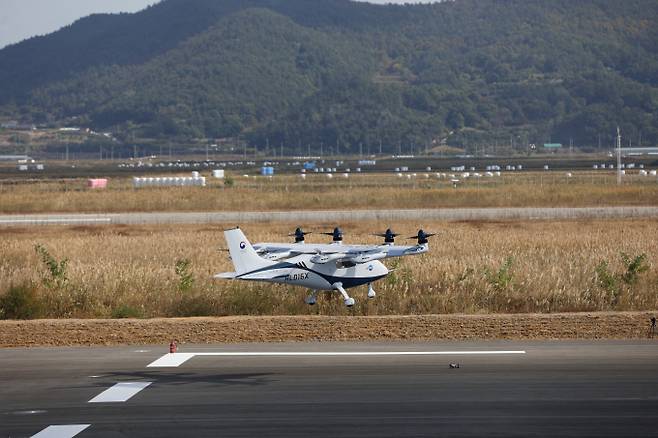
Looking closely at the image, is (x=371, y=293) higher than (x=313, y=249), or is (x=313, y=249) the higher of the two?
(x=313, y=249)

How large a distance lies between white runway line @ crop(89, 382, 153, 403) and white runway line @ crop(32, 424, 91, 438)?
141 cm

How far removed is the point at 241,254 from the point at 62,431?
10.5 m

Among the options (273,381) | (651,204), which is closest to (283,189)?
(651,204)

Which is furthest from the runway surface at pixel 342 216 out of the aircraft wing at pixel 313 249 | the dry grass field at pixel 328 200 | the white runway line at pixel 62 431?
the white runway line at pixel 62 431

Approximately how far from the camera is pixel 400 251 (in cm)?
2400

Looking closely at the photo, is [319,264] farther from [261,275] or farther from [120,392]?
[120,392]

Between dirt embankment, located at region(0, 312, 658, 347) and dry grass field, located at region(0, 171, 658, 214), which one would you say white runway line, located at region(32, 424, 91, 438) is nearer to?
dirt embankment, located at region(0, 312, 658, 347)

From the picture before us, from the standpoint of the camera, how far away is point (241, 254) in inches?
923

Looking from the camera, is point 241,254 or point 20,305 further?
point 20,305

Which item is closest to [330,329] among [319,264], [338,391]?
[319,264]

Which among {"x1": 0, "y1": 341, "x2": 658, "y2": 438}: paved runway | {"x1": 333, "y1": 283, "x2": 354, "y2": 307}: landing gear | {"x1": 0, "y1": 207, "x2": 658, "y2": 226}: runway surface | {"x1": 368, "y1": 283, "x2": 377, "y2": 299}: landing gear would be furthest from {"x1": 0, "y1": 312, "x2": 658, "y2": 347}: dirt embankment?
{"x1": 0, "y1": 207, "x2": 658, "y2": 226}: runway surface

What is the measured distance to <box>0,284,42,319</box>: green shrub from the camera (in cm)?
2356

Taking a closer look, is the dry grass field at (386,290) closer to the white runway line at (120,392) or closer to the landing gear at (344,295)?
the landing gear at (344,295)

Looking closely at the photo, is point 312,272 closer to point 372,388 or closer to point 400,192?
point 372,388
